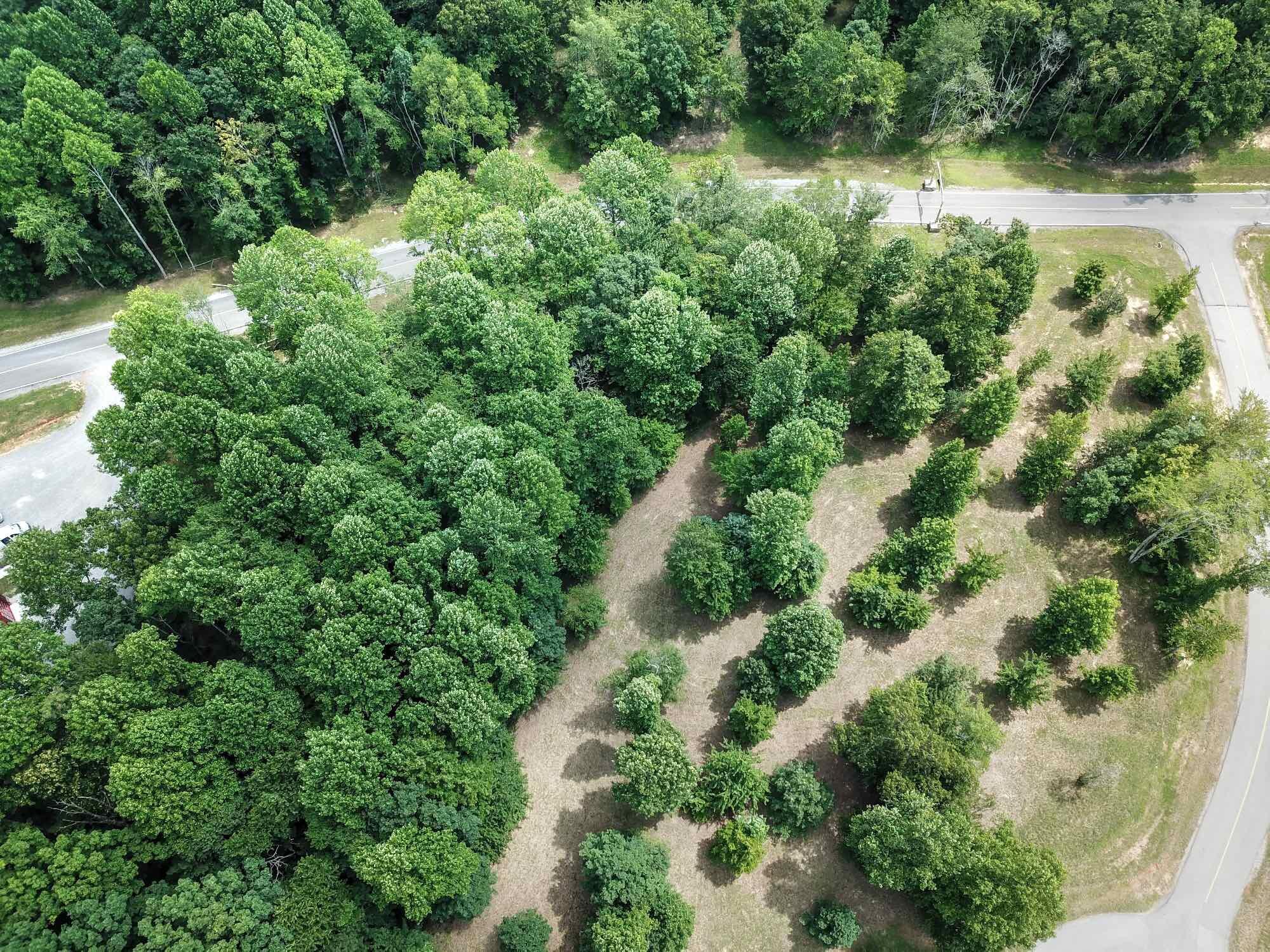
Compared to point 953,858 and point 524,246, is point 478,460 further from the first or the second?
point 953,858

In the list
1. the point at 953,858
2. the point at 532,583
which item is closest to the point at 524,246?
the point at 532,583

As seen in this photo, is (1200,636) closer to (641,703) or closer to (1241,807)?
(1241,807)

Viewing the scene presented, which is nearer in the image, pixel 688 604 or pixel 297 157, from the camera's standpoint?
pixel 688 604

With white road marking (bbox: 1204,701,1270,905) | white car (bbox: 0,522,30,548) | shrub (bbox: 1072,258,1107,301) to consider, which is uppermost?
white car (bbox: 0,522,30,548)

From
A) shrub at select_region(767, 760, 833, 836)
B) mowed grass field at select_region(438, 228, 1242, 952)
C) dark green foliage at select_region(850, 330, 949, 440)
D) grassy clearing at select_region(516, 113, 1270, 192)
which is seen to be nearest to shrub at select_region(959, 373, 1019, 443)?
dark green foliage at select_region(850, 330, 949, 440)

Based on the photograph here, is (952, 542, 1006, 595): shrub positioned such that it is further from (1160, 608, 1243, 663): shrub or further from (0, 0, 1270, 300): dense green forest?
(0, 0, 1270, 300): dense green forest

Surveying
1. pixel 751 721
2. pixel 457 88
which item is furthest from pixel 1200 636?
pixel 457 88
